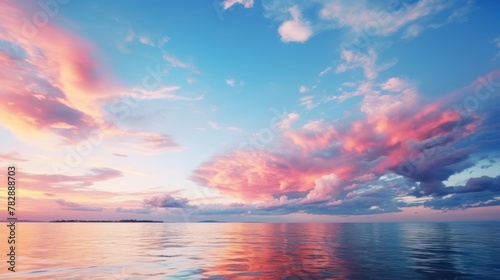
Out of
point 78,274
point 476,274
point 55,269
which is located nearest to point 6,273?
point 55,269

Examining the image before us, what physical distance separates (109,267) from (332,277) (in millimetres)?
27377

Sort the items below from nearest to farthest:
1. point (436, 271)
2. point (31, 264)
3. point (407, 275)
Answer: point (407, 275)
point (436, 271)
point (31, 264)

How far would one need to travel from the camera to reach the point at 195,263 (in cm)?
4238

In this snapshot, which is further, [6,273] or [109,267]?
[109,267]

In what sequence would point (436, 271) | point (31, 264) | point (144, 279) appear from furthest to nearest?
point (31, 264)
point (436, 271)
point (144, 279)

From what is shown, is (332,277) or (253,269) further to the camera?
(253,269)

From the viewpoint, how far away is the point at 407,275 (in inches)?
1348

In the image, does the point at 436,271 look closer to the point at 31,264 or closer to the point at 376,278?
the point at 376,278

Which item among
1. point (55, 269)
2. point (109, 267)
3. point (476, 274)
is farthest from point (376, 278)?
point (55, 269)

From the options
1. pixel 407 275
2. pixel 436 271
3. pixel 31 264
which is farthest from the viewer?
pixel 31 264

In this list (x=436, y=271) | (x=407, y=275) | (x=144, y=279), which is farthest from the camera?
(x=436, y=271)

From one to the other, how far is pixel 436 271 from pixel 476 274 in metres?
3.94

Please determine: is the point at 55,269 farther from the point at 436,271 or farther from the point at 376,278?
the point at 436,271

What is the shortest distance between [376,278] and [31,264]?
4410 centimetres
